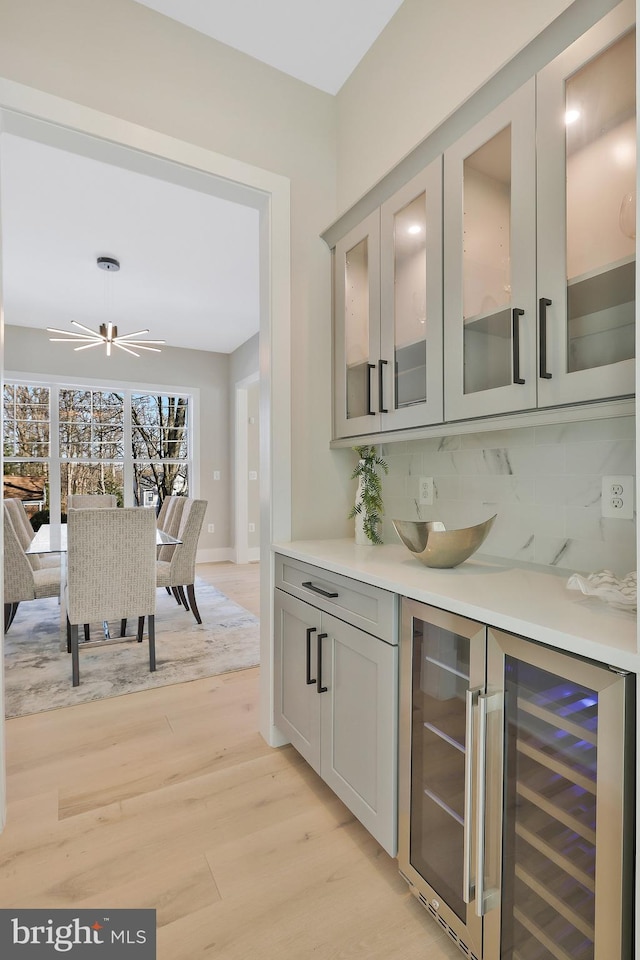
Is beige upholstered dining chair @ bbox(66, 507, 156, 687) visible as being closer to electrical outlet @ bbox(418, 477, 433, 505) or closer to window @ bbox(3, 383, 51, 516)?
electrical outlet @ bbox(418, 477, 433, 505)

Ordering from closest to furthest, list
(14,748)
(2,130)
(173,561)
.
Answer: (2,130) → (14,748) → (173,561)

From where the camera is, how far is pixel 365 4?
1.94 metres

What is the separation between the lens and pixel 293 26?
2.00 m

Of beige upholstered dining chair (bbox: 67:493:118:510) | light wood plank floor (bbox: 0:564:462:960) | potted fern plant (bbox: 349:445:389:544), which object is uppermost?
potted fern plant (bbox: 349:445:389:544)

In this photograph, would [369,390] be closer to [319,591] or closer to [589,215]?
[319,591]

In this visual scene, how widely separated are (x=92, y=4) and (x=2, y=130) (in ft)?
2.00

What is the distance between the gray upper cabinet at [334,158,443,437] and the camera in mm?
1579

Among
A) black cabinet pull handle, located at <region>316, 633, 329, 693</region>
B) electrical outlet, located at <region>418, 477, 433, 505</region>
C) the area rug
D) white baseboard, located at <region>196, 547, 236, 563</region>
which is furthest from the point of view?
white baseboard, located at <region>196, 547, 236, 563</region>

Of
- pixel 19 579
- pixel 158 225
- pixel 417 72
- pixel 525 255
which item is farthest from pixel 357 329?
pixel 19 579

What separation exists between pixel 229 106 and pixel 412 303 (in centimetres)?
125

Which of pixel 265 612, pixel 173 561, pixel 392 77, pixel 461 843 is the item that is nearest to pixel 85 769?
pixel 265 612

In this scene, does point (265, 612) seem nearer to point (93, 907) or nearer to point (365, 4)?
point (93, 907)

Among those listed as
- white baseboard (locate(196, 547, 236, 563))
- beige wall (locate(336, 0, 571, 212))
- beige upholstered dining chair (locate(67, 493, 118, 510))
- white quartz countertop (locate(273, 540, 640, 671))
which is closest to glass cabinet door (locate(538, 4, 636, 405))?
beige wall (locate(336, 0, 571, 212))

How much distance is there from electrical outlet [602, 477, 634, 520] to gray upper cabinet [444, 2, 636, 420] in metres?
0.31
